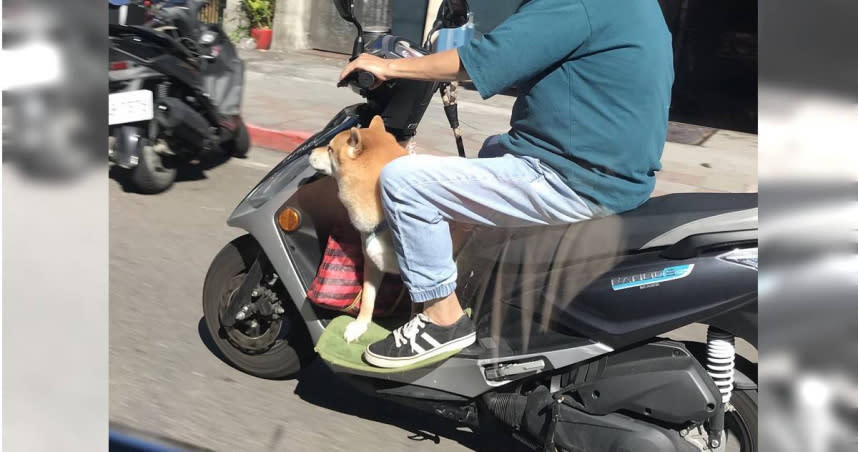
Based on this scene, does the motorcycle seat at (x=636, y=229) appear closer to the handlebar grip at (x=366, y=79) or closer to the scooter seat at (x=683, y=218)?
the scooter seat at (x=683, y=218)

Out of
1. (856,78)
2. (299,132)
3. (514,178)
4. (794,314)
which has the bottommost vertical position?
(299,132)

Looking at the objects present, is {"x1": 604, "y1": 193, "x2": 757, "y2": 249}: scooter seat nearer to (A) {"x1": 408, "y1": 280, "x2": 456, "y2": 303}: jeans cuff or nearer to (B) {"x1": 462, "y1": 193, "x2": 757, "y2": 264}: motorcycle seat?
(B) {"x1": 462, "y1": 193, "x2": 757, "y2": 264}: motorcycle seat

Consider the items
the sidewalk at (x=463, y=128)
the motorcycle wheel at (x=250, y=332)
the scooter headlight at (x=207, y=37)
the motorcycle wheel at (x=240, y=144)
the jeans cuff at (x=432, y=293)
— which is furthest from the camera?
the sidewalk at (x=463, y=128)

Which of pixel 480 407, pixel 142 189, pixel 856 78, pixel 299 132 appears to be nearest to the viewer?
pixel 856 78

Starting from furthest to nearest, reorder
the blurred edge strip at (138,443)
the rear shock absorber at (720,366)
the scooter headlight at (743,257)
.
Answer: the rear shock absorber at (720,366) < the scooter headlight at (743,257) < the blurred edge strip at (138,443)

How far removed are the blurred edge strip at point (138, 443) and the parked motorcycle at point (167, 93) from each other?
3.52 metres

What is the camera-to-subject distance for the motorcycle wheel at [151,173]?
5.25 metres

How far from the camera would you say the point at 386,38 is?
9.29 ft

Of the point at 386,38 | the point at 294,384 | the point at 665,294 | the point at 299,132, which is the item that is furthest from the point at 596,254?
the point at 299,132

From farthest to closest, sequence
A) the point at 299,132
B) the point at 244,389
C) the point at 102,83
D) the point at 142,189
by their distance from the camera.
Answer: the point at 299,132 < the point at 142,189 < the point at 244,389 < the point at 102,83

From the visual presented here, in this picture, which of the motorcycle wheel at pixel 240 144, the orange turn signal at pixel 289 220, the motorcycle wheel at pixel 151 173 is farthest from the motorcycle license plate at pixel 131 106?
the orange turn signal at pixel 289 220

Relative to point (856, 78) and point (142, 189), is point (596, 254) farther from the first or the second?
point (142, 189)

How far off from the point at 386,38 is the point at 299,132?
4.16 meters

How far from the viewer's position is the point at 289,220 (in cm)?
288
